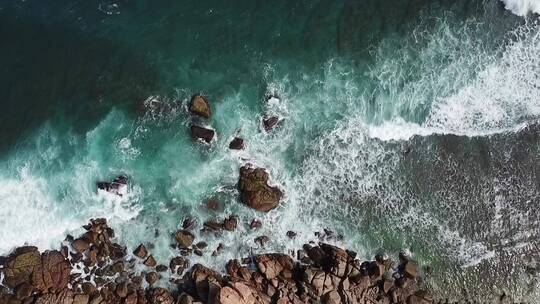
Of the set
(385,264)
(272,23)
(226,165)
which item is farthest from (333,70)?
(385,264)

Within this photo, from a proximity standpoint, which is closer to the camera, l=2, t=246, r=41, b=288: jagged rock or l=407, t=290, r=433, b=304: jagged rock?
l=2, t=246, r=41, b=288: jagged rock

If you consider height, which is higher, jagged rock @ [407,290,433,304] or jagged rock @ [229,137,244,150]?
jagged rock @ [229,137,244,150]

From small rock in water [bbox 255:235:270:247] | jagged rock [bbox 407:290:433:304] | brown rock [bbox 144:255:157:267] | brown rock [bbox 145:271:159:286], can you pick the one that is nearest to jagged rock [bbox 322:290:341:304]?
jagged rock [bbox 407:290:433:304]

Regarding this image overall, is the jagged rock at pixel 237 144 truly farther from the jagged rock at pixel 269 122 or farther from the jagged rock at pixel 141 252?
the jagged rock at pixel 141 252

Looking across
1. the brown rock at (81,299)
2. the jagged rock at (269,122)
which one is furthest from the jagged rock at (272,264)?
the brown rock at (81,299)

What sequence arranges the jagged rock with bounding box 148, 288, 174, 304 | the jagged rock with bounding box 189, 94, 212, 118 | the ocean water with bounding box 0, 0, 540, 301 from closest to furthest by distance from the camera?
the jagged rock with bounding box 148, 288, 174, 304 → the ocean water with bounding box 0, 0, 540, 301 → the jagged rock with bounding box 189, 94, 212, 118

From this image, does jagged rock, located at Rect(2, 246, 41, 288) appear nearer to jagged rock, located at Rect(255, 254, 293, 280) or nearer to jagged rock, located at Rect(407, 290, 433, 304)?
jagged rock, located at Rect(255, 254, 293, 280)

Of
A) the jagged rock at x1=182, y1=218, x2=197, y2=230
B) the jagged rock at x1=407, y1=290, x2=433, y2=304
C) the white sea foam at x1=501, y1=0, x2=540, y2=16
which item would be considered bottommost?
the jagged rock at x1=407, y1=290, x2=433, y2=304
